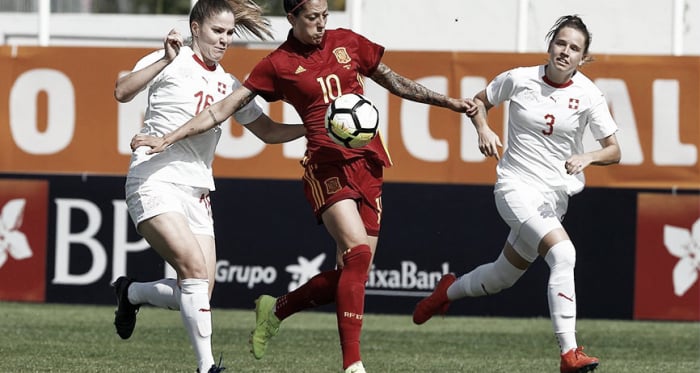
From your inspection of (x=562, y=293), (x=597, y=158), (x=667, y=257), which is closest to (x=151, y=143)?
(x=562, y=293)

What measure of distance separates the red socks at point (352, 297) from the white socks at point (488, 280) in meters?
1.89

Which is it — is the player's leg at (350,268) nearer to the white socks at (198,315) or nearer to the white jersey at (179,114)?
the white socks at (198,315)

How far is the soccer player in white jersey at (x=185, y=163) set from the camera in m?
7.30

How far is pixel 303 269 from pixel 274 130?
4.79m

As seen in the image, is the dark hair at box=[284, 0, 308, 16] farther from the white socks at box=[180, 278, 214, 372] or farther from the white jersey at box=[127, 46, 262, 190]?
the white socks at box=[180, 278, 214, 372]

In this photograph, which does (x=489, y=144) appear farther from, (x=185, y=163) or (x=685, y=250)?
(x=685, y=250)

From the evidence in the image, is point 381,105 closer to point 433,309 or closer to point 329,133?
point 433,309

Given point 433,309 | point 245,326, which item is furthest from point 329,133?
point 245,326

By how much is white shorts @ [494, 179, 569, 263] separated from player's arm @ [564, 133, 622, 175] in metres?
0.40

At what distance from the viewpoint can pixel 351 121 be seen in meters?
7.19

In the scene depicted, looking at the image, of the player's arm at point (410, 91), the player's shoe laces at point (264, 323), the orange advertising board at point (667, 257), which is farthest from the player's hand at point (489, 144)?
the orange advertising board at point (667, 257)

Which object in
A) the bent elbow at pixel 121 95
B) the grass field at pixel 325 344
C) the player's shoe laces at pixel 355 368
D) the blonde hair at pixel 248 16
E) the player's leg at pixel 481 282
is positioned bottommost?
the grass field at pixel 325 344

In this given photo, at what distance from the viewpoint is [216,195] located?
41.8 ft

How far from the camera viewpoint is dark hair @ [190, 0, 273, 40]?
756cm
